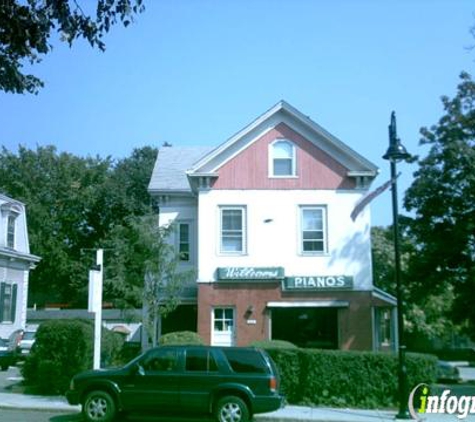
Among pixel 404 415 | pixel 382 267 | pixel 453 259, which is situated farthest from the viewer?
pixel 382 267

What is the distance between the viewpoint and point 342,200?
26.4 m

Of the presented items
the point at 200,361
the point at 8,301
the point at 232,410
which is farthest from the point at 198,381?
the point at 8,301

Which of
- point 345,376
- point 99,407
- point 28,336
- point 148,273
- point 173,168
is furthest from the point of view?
point 173,168

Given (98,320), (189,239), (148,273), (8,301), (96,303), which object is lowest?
(98,320)

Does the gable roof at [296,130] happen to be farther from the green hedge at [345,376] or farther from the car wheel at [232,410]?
the car wheel at [232,410]

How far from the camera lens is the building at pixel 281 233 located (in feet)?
83.7

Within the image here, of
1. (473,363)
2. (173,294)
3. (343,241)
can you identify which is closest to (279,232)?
(343,241)

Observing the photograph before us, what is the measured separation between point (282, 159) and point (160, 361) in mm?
13836

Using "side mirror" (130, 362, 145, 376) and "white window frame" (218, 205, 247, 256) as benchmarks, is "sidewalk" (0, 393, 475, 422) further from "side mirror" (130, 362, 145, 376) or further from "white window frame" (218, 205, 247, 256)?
"white window frame" (218, 205, 247, 256)

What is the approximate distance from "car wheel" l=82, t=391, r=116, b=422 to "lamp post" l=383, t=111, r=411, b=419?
22.1 feet

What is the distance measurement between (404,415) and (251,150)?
13753mm

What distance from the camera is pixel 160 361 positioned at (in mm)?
14523

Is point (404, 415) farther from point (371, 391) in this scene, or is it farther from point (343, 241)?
point (343, 241)

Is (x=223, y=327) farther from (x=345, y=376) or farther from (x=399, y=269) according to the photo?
(x=399, y=269)
